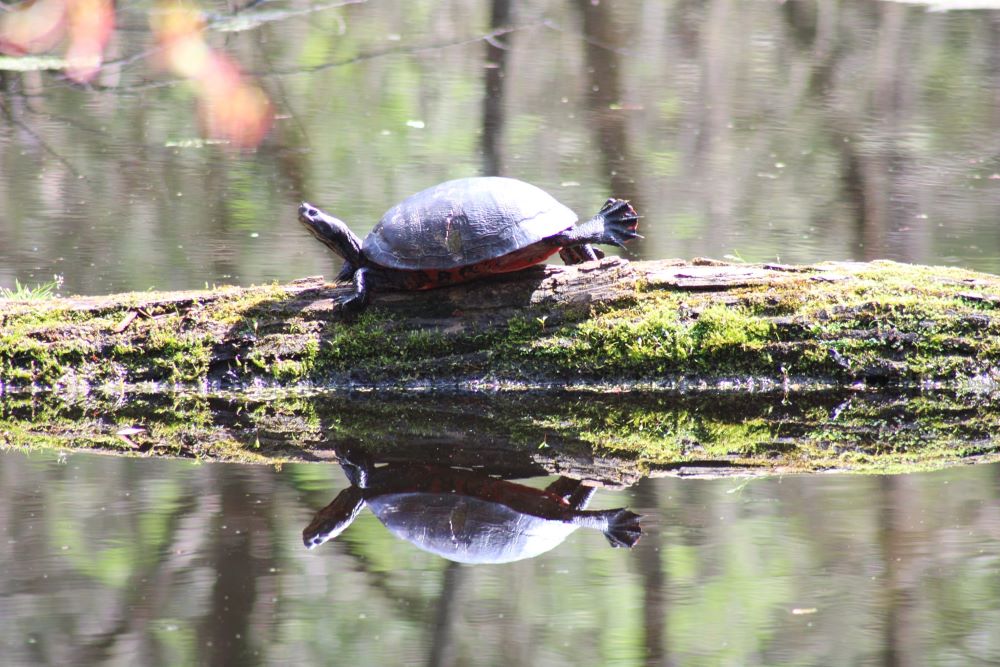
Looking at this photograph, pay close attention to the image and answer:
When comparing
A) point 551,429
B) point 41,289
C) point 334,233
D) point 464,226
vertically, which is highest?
point 464,226

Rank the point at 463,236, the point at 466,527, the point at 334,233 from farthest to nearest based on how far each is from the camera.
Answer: the point at 334,233 → the point at 463,236 → the point at 466,527

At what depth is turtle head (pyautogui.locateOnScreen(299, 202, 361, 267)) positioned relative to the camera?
5035 mm

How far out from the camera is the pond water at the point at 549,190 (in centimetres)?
281

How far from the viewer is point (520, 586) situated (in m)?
3.00

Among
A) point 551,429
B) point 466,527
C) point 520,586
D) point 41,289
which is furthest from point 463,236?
point 41,289

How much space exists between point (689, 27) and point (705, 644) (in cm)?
1439

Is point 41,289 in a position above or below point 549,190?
above

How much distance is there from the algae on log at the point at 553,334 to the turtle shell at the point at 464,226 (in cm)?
19

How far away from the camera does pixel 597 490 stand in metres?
3.60

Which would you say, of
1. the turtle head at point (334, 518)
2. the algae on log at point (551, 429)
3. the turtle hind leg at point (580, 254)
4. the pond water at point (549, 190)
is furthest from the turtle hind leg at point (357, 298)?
the turtle head at point (334, 518)

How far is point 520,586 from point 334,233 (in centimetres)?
251

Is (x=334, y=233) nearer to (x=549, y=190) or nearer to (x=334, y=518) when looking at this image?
(x=334, y=518)

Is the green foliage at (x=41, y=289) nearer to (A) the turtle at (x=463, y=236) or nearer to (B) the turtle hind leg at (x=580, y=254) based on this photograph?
A: (A) the turtle at (x=463, y=236)

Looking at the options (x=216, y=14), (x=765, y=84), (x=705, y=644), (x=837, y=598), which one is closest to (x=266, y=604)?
(x=705, y=644)
